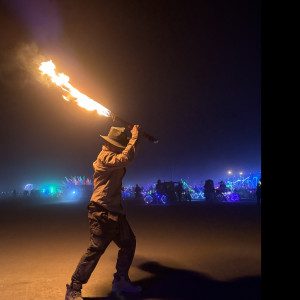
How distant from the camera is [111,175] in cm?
380

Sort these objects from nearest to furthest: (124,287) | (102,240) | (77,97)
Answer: (102,240) < (124,287) < (77,97)

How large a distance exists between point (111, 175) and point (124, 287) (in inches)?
65.0

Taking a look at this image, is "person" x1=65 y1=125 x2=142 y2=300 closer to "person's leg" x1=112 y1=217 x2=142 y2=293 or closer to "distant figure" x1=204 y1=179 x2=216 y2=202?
"person's leg" x1=112 y1=217 x2=142 y2=293

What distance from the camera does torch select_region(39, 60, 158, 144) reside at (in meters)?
4.18

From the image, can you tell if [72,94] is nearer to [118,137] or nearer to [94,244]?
[118,137]

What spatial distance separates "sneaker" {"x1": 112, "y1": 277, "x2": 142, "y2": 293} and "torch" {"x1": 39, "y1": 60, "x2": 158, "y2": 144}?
6.98 ft

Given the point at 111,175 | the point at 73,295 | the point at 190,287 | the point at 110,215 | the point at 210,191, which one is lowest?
the point at 73,295

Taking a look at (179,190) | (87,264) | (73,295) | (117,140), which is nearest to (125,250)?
(87,264)

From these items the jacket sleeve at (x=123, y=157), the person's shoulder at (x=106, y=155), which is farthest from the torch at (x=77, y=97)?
the person's shoulder at (x=106, y=155)

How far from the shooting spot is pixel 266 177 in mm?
1471

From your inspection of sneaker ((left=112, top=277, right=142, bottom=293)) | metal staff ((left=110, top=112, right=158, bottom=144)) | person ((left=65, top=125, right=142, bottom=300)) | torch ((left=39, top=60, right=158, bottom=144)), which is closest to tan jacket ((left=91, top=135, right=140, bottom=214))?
person ((left=65, top=125, right=142, bottom=300))

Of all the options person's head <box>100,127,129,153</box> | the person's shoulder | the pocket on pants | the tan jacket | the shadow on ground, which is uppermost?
person's head <box>100,127,129,153</box>

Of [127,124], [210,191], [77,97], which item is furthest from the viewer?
[210,191]

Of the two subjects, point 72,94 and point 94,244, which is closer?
point 94,244
